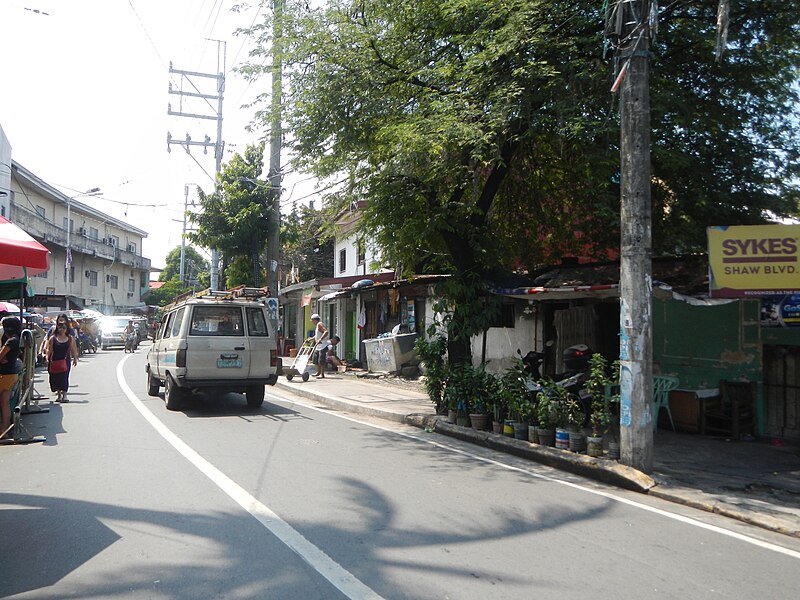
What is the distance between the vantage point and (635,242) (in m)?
7.33

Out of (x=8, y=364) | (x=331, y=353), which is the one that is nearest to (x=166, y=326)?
(x=8, y=364)

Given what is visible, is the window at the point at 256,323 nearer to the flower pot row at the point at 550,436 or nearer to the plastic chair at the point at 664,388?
the flower pot row at the point at 550,436

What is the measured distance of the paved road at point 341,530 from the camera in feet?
13.3

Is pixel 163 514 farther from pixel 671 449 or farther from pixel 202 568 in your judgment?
A: pixel 671 449

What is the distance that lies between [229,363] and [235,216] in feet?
51.7

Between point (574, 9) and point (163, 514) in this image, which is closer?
point (163, 514)

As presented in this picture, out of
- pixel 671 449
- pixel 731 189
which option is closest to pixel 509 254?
pixel 731 189

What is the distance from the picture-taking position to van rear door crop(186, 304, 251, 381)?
36.6 feet

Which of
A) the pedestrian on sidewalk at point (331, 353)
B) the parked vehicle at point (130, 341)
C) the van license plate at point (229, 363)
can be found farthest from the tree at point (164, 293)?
the van license plate at point (229, 363)

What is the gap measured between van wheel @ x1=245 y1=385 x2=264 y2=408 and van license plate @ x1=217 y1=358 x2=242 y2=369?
77 cm

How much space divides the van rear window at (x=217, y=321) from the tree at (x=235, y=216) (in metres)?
14.0

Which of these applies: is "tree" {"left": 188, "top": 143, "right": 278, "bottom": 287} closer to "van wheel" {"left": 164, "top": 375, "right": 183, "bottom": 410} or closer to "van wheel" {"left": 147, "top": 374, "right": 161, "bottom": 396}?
"van wheel" {"left": 147, "top": 374, "right": 161, "bottom": 396}

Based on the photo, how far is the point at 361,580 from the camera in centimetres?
405

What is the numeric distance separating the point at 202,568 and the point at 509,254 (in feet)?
32.5
